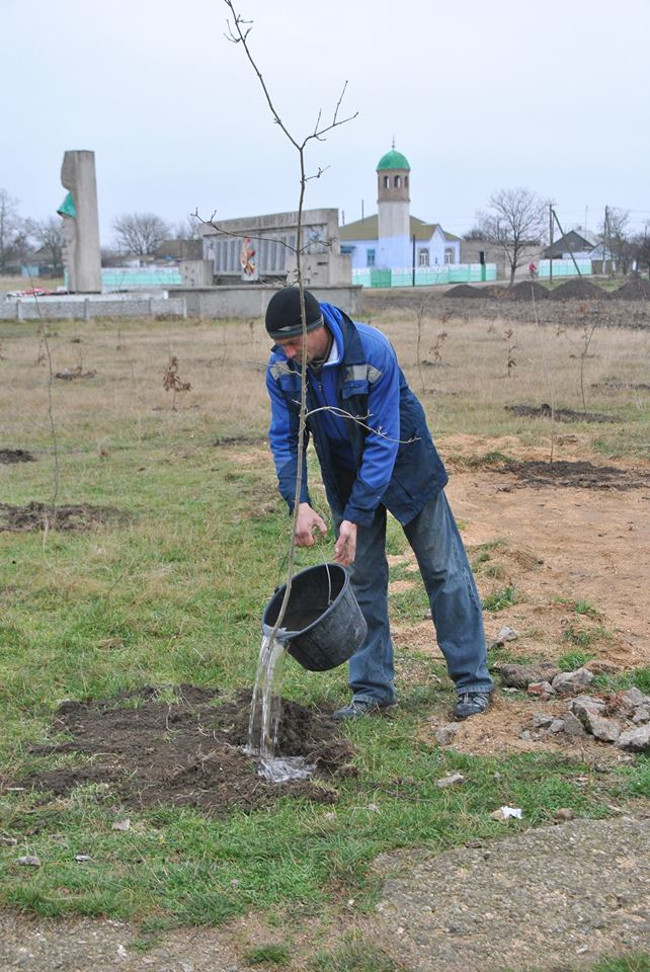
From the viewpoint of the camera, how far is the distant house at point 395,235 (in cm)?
8269

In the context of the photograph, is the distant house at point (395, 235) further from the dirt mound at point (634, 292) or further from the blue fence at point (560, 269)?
the dirt mound at point (634, 292)

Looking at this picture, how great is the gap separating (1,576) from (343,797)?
3836 millimetres

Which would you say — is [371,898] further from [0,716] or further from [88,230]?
[88,230]

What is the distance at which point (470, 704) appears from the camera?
4715 mm

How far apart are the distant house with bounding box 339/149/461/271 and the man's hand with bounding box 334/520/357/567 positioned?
73.7m

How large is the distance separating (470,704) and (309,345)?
1648mm

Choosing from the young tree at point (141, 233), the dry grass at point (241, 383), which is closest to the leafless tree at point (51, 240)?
the young tree at point (141, 233)

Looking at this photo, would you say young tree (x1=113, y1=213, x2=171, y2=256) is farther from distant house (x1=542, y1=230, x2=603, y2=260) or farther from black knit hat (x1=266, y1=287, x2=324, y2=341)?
black knit hat (x1=266, y1=287, x2=324, y2=341)

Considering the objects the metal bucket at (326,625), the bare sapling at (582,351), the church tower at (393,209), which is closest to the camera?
the metal bucket at (326,625)

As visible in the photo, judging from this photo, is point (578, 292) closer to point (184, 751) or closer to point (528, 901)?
point (184, 751)

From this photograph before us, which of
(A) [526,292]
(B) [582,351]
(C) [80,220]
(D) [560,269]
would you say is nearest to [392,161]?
(D) [560,269]

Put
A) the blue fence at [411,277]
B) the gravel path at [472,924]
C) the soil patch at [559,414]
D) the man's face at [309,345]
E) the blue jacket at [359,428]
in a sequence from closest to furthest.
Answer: the gravel path at [472,924] < the man's face at [309,345] < the blue jacket at [359,428] < the soil patch at [559,414] < the blue fence at [411,277]

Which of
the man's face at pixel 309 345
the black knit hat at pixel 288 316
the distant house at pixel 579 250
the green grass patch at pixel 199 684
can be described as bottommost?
the green grass patch at pixel 199 684

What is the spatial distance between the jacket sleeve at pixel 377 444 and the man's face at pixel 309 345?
20 centimetres
